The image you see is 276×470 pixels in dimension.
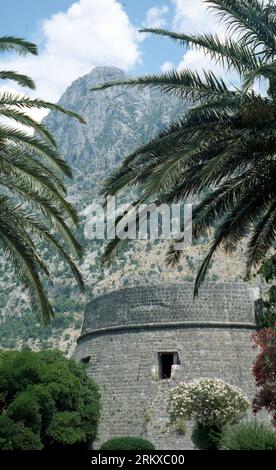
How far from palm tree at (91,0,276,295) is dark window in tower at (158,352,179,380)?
37.7ft

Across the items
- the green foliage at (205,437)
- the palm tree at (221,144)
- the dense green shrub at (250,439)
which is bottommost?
the dense green shrub at (250,439)

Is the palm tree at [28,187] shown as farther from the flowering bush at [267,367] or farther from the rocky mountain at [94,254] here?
the rocky mountain at [94,254]

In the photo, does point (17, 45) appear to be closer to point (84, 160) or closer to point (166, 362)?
point (166, 362)

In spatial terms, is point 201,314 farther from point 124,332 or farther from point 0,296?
point 0,296

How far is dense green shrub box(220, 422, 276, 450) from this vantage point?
13383 millimetres

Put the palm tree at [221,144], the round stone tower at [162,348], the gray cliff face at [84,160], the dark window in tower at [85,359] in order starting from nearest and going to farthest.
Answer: the palm tree at [221,144], the round stone tower at [162,348], the dark window in tower at [85,359], the gray cliff face at [84,160]

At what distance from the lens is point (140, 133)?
466ft

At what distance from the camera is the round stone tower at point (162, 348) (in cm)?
2347

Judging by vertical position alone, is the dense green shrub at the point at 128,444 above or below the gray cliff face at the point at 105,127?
below

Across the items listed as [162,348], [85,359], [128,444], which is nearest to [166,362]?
[162,348]

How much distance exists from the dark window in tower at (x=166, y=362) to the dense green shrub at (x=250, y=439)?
9846 millimetres

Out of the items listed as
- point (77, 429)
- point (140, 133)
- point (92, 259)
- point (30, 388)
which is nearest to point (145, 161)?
point (30, 388)

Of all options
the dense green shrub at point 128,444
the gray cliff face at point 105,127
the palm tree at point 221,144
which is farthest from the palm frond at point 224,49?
the gray cliff face at point 105,127

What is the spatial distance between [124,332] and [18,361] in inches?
190
